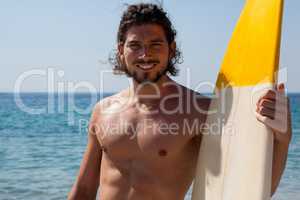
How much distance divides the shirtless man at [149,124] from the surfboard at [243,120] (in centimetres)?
8

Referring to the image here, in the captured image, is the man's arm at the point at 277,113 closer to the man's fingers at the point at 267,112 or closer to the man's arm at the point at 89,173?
the man's fingers at the point at 267,112

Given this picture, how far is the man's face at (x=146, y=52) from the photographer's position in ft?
7.64

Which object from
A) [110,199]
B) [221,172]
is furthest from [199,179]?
[110,199]

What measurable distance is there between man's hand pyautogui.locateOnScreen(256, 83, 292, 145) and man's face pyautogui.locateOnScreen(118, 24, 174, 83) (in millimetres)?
606

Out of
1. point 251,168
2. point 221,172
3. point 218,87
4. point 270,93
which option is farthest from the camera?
point 218,87

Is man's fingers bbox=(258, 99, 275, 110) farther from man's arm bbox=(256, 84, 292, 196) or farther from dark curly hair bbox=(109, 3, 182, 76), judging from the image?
dark curly hair bbox=(109, 3, 182, 76)

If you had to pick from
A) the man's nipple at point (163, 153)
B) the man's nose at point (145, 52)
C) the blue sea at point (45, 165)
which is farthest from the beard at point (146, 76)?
the blue sea at point (45, 165)

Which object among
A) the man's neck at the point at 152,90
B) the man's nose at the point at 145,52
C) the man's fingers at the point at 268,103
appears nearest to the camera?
the man's fingers at the point at 268,103

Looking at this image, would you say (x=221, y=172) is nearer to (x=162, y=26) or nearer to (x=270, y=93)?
(x=270, y=93)

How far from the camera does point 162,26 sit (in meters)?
2.45

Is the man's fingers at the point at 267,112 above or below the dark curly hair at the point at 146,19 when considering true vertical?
below

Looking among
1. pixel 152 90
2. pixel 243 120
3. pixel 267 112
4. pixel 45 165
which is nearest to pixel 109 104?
pixel 152 90

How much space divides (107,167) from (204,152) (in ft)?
1.84

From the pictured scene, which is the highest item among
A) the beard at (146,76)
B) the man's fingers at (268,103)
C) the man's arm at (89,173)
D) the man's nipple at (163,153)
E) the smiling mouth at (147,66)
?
the smiling mouth at (147,66)
